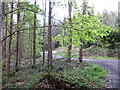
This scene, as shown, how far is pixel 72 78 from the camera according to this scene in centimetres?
697

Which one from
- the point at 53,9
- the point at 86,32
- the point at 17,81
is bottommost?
the point at 17,81

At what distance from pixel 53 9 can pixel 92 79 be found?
263 inches

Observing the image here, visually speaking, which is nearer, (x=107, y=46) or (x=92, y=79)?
(x=92, y=79)

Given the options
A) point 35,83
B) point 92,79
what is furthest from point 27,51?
point 92,79

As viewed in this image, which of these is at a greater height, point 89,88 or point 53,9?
point 53,9

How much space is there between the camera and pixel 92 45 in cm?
2236

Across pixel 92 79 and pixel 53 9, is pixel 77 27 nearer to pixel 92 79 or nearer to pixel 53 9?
pixel 92 79

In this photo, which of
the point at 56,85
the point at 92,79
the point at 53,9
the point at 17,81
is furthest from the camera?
the point at 53,9

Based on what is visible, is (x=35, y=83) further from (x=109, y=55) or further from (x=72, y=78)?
(x=109, y=55)

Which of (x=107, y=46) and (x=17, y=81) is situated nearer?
(x=17, y=81)

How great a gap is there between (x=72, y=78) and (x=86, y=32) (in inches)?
163

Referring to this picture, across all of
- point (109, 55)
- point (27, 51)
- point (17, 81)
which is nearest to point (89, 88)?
point (17, 81)

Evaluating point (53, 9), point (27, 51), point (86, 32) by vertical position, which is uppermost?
point (53, 9)

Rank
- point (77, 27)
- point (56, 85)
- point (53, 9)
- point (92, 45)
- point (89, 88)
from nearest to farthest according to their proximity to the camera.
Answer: point (77, 27)
point (89, 88)
point (56, 85)
point (53, 9)
point (92, 45)
